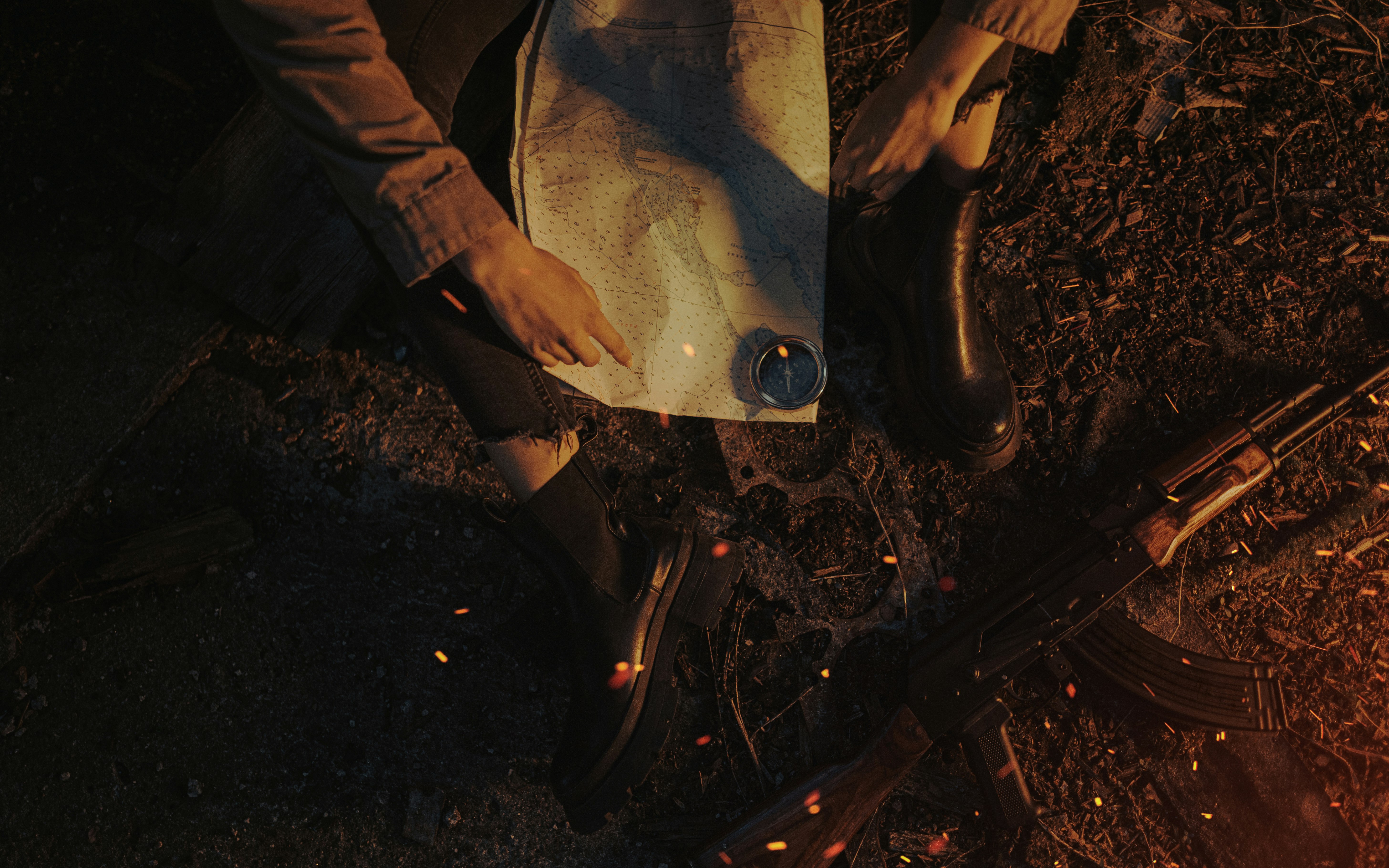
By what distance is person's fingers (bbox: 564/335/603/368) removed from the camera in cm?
161

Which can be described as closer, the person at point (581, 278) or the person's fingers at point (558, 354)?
the person at point (581, 278)

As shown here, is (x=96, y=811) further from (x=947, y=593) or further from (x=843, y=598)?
(x=947, y=593)

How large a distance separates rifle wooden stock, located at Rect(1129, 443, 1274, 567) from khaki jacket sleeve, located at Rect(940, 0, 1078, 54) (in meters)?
1.47

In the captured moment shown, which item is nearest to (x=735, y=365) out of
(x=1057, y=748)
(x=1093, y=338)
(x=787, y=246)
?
(x=787, y=246)

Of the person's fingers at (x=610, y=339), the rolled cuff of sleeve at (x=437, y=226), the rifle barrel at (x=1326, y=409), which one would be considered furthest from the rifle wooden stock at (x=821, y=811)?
the rolled cuff of sleeve at (x=437, y=226)

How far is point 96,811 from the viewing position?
7.32 feet

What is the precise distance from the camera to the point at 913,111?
1652mm

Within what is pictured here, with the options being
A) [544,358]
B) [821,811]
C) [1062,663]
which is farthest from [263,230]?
[1062,663]

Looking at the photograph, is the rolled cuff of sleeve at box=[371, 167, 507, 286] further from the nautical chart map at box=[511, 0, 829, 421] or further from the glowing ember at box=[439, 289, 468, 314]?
the nautical chart map at box=[511, 0, 829, 421]

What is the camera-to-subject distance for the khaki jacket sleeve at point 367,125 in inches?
52.0

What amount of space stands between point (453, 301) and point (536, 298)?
0.80ft

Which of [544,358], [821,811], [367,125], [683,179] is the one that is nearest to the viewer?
[367,125]

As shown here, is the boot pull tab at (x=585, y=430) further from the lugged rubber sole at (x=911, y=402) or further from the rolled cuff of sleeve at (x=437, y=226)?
the lugged rubber sole at (x=911, y=402)

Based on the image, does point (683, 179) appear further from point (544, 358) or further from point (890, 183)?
point (544, 358)
